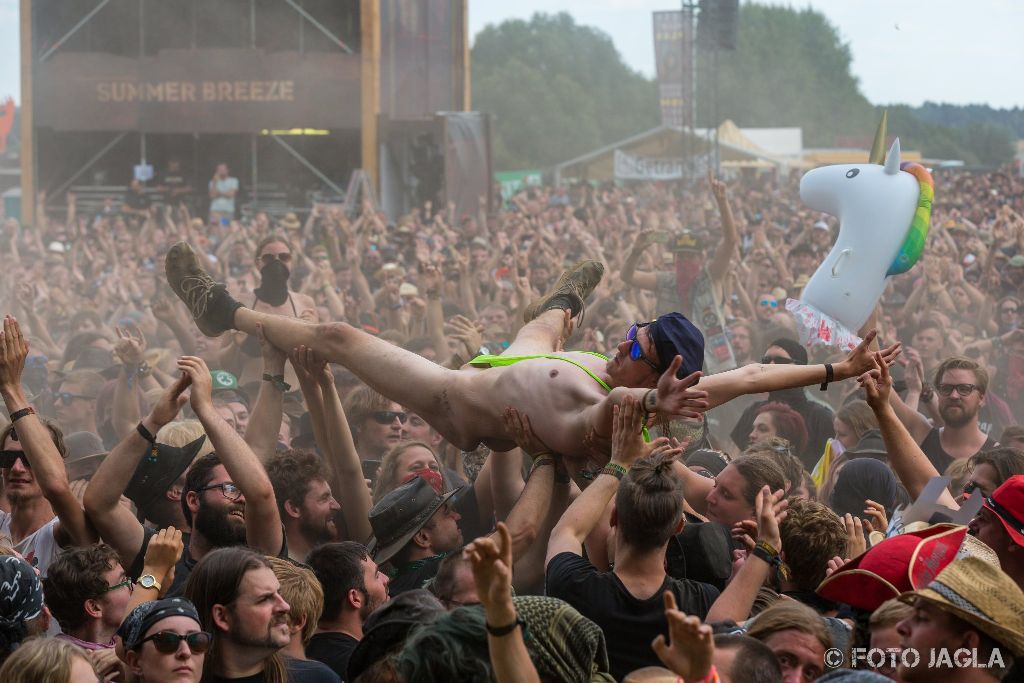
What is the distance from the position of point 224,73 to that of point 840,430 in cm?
1419

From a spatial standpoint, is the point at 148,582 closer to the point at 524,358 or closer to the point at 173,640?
the point at 173,640

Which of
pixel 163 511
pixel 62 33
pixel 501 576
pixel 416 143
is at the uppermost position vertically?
pixel 62 33

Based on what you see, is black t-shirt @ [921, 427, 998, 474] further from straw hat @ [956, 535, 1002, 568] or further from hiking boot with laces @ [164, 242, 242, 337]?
hiking boot with laces @ [164, 242, 242, 337]

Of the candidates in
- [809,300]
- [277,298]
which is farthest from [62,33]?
[809,300]

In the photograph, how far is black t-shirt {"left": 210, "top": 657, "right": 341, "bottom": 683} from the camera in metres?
3.06

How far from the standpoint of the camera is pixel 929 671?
2.46m

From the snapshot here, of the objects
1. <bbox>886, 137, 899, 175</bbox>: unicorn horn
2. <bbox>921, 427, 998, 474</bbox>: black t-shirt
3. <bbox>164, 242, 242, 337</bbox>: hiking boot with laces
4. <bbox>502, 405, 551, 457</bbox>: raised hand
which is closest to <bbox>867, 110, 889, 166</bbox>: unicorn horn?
<bbox>886, 137, 899, 175</bbox>: unicorn horn

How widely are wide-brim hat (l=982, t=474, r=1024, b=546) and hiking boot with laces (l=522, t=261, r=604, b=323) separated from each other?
2.16 meters

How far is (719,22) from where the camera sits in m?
18.8

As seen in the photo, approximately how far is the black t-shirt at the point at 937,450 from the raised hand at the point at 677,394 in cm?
237

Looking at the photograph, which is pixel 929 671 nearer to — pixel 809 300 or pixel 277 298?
pixel 809 300

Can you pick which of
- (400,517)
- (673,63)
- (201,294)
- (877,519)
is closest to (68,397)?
(201,294)

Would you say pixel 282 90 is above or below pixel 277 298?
above

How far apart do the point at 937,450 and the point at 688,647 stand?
139 inches
